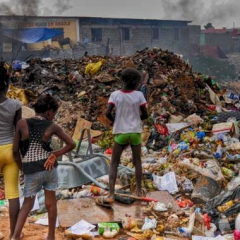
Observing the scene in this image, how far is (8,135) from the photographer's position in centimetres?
341

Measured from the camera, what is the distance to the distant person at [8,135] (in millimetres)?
3361

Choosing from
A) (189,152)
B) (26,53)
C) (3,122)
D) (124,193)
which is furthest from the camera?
(26,53)

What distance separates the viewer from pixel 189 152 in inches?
253

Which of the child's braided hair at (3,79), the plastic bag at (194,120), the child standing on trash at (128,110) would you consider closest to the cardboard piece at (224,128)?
the plastic bag at (194,120)

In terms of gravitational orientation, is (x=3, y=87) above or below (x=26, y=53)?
below

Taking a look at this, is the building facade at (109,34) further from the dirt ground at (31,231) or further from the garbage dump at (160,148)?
the dirt ground at (31,231)

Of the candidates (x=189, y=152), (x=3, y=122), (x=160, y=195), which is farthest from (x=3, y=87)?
(x=189, y=152)

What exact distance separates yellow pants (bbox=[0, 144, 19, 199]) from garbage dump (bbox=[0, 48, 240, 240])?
2.67ft

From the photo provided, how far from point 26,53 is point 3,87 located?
72.3 ft

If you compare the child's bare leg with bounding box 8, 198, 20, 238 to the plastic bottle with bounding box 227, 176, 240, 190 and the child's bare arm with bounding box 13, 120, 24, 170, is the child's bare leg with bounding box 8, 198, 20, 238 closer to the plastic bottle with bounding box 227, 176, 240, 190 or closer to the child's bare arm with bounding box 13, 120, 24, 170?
the child's bare arm with bounding box 13, 120, 24, 170

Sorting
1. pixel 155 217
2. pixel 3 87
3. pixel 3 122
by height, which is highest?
pixel 3 87

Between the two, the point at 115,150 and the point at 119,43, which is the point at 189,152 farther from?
the point at 119,43

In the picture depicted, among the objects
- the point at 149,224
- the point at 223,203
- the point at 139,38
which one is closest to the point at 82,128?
the point at 223,203

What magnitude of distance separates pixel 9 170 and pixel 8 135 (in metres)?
0.30
